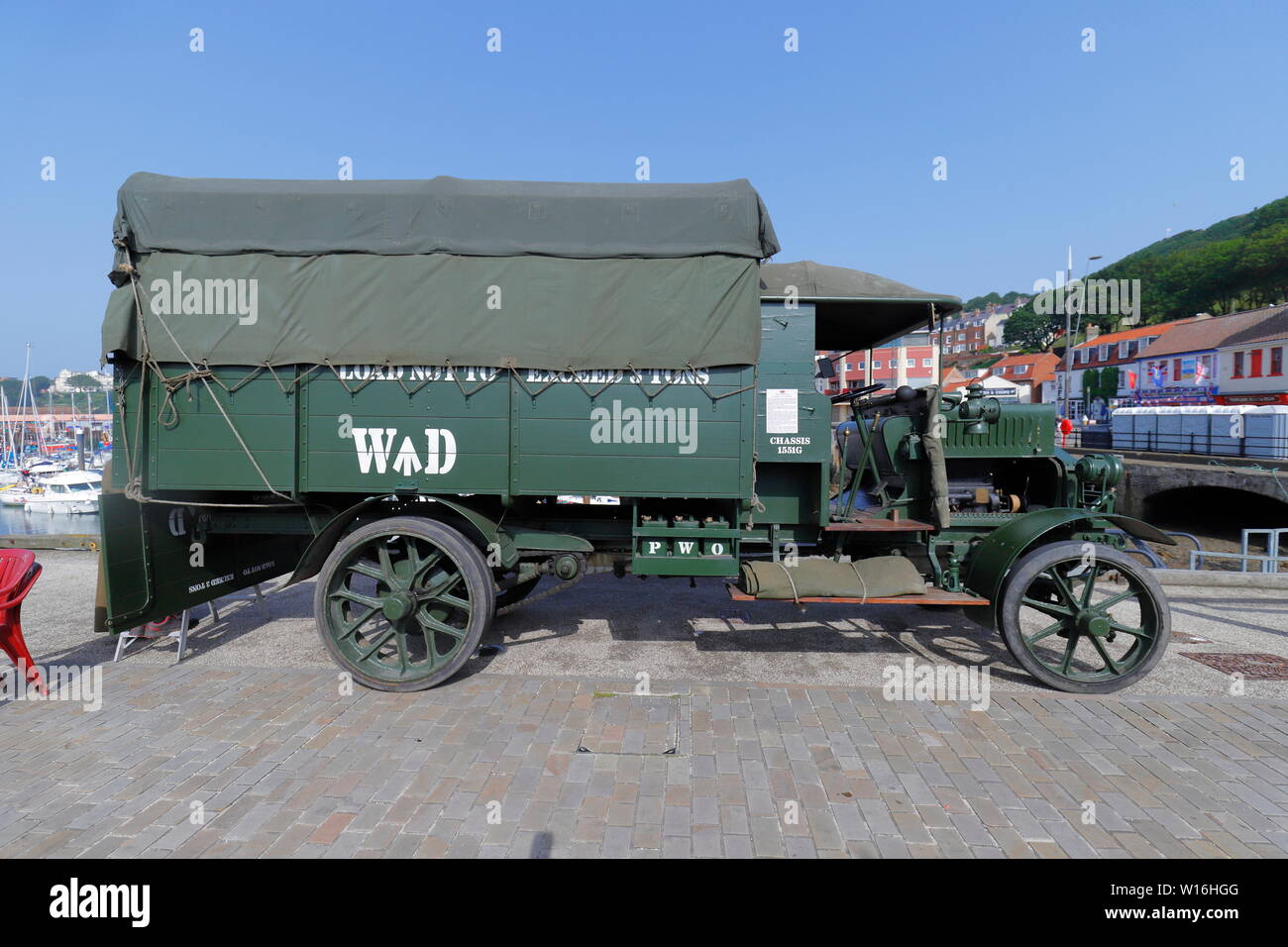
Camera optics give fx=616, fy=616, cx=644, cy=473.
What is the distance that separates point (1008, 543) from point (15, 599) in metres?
6.89

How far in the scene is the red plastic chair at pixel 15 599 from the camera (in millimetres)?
4121

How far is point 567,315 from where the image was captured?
4281 mm

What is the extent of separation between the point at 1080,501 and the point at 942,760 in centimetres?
291

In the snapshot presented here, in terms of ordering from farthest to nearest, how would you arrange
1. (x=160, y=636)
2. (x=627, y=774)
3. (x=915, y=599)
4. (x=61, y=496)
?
(x=61, y=496), (x=160, y=636), (x=915, y=599), (x=627, y=774)

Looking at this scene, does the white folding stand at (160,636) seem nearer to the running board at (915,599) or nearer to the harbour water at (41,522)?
the running board at (915,599)

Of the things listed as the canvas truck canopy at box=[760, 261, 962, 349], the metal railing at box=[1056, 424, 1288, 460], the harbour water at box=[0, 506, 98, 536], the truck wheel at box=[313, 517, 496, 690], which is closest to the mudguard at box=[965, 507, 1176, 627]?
the canvas truck canopy at box=[760, 261, 962, 349]

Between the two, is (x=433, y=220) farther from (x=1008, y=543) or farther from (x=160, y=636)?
(x=1008, y=543)

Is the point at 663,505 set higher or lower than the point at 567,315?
lower

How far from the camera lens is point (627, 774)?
3.34 meters

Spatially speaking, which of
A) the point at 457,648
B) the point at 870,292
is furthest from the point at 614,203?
the point at 457,648

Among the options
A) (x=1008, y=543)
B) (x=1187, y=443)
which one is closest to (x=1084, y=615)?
(x=1008, y=543)

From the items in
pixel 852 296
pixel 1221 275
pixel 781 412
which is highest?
pixel 1221 275

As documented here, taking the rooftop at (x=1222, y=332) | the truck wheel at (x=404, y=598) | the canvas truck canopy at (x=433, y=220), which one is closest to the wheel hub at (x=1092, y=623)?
the canvas truck canopy at (x=433, y=220)
